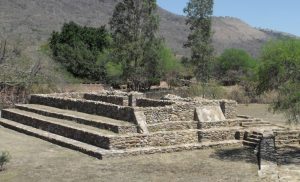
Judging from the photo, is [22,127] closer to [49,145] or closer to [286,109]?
[49,145]

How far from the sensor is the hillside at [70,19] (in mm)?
65562

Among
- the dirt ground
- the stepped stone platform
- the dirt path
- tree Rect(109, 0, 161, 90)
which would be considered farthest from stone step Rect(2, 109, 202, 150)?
tree Rect(109, 0, 161, 90)

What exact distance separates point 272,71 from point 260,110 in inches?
574

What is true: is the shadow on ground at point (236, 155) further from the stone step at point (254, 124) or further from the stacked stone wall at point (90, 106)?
the stacked stone wall at point (90, 106)

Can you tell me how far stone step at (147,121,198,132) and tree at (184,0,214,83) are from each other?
79.2 ft

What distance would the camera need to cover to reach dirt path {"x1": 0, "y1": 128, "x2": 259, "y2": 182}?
506 inches

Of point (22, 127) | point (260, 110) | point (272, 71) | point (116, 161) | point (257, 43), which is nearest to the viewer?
point (116, 161)

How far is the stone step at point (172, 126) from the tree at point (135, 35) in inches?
819

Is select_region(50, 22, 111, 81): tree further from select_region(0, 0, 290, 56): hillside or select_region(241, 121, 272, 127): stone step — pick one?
select_region(241, 121, 272, 127): stone step

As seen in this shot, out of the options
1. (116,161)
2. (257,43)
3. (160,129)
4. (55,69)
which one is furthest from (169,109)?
(257,43)

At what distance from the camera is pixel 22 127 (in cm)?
2120

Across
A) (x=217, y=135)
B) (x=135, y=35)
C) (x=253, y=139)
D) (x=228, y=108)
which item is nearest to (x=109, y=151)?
(x=217, y=135)

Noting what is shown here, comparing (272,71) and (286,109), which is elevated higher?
(272,71)

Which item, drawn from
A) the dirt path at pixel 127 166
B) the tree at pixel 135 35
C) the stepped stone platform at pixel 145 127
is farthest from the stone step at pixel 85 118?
the tree at pixel 135 35
